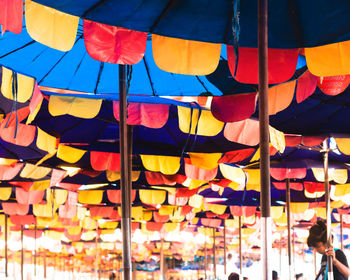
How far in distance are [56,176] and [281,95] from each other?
4.39m

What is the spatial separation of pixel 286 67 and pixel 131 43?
1005mm

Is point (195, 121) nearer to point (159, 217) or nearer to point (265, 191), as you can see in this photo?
point (265, 191)

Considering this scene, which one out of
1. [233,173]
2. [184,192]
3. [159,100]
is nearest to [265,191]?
[159,100]

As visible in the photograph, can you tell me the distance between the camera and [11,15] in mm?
2326

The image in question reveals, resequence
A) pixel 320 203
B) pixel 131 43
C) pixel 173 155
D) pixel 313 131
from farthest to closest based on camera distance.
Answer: pixel 320 203 → pixel 173 155 → pixel 313 131 → pixel 131 43

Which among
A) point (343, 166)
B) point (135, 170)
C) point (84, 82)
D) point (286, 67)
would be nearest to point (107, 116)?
point (84, 82)

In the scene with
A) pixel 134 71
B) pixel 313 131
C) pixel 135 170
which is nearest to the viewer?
pixel 134 71

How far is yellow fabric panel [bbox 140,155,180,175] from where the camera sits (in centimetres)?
687

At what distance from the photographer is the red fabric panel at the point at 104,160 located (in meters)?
6.63

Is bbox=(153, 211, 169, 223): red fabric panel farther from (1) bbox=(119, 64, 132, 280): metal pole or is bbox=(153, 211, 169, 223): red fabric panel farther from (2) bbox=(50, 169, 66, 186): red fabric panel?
(1) bbox=(119, 64, 132, 280): metal pole

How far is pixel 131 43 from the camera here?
337 centimetres

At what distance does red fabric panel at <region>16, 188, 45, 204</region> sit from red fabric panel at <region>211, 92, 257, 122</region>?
18.3 ft

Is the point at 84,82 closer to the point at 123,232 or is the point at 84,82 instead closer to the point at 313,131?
the point at 123,232

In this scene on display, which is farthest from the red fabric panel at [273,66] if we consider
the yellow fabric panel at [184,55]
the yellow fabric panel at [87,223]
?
the yellow fabric panel at [87,223]
